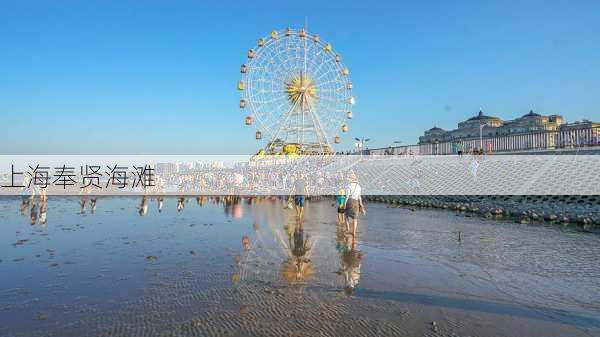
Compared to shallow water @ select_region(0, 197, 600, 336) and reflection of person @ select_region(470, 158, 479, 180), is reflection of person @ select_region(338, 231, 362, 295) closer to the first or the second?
shallow water @ select_region(0, 197, 600, 336)

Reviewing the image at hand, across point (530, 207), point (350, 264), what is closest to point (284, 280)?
point (350, 264)

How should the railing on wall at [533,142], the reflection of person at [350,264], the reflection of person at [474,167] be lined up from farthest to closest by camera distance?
1. the railing on wall at [533,142]
2. the reflection of person at [474,167]
3. the reflection of person at [350,264]

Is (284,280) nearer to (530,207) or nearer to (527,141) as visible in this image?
(530,207)

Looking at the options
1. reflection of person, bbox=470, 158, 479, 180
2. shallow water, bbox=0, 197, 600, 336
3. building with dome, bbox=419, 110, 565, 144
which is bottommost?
shallow water, bbox=0, 197, 600, 336

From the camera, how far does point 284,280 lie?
6992mm

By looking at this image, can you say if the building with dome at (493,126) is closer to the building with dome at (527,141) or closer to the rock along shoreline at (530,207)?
the building with dome at (527,141)

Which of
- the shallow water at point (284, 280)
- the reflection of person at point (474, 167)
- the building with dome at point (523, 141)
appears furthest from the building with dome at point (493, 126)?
the shallow water at point (284, 280)

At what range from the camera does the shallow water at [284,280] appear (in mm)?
5098

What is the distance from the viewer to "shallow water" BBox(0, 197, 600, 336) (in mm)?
5098

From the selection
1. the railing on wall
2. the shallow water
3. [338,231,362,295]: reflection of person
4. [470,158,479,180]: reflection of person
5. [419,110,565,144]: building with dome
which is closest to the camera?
the shallow water

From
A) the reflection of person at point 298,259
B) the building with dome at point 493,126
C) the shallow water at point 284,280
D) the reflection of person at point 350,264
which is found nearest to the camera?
the shallow water at point 284,280

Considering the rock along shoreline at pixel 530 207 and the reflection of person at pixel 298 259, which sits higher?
the rock along shoreline at pixel 530 207

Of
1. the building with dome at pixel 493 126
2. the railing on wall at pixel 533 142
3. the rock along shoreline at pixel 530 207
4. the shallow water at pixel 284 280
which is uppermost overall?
the building with dome at pixel 493 126

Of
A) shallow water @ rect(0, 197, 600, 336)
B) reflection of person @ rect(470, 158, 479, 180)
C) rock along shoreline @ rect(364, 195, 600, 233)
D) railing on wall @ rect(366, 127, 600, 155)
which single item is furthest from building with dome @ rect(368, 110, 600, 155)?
shallow water @ rect(0, 197, 600, 336)
